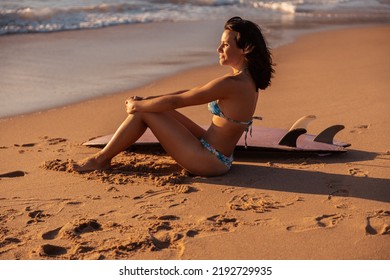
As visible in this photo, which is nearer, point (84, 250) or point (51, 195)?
point (84, 250)

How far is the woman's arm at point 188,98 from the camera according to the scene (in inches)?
208

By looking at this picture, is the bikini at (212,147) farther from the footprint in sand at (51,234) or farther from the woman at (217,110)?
the footprint in sand at (51,234)

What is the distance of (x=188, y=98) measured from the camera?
5.34 m

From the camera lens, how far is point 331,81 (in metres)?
9.02

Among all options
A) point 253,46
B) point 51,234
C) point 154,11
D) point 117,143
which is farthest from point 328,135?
point 154,11

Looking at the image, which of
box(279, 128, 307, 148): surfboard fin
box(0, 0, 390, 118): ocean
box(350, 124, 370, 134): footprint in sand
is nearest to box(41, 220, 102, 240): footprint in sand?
box(279, 128, 307, 148): surfboard fin

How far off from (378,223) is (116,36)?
8625 mm

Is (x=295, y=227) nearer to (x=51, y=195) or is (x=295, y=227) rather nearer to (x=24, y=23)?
(x=51, y=195)

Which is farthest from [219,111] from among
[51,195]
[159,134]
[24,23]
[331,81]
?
[24,23]

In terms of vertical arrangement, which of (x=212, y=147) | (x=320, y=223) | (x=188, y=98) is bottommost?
(x=320, y=223)

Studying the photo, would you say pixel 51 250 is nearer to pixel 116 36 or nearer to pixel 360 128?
pixel 360 128

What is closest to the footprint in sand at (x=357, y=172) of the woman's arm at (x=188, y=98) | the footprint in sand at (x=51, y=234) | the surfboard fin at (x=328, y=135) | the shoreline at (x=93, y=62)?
the surfboard fin at (x=328, y=135)
